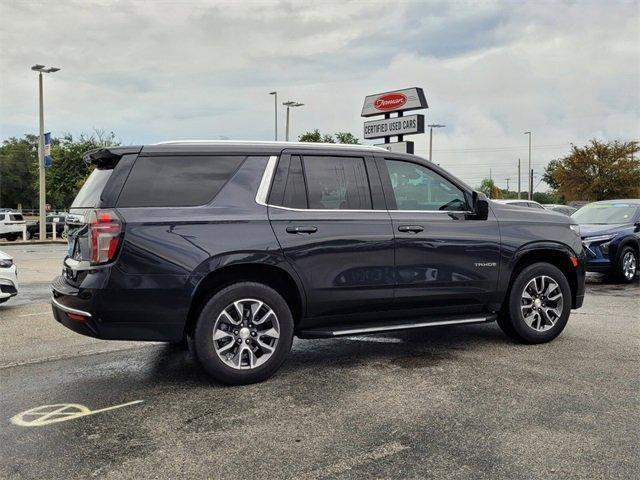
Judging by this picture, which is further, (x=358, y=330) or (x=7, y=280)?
(x=7, y=280)

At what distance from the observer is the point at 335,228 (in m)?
4.77

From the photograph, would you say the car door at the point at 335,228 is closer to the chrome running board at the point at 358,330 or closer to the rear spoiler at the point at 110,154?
the chrome running board at the point at 358,330

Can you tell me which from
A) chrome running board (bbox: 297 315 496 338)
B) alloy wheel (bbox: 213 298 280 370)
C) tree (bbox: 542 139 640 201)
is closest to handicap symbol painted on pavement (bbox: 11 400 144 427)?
alloy wheel (bbox: 213 298 280 370)

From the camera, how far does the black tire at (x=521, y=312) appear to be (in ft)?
18.5

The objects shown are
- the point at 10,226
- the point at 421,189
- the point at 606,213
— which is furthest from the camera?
the point at 10,226

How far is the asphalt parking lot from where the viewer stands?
10.5 ft

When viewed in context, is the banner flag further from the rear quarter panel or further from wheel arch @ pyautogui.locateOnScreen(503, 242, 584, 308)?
wheel arch @ pyautogui.locateOnScreen(503, 242, 584, 308)

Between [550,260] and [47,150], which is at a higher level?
[47,150]

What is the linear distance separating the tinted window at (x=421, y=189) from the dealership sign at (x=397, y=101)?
14380mm

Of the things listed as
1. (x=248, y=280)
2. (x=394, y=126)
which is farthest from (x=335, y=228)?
(x=394, y=126)

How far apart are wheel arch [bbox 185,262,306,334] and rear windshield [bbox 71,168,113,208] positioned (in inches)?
39.3

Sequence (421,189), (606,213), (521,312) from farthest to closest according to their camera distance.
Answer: (606,213) < (521,312) < (421,189)

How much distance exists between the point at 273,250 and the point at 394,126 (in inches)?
630

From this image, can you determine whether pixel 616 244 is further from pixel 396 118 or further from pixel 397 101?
pixel 397 101
